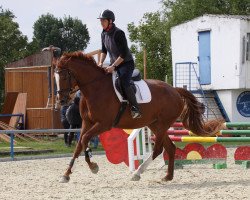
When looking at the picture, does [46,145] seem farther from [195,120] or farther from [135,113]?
[135,113]

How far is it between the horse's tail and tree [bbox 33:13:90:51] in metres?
66.9

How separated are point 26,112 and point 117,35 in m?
16.3

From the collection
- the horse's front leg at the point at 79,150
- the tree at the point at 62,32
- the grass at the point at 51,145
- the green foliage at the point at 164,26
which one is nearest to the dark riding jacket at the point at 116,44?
the horse's front leg at the point at 79,150

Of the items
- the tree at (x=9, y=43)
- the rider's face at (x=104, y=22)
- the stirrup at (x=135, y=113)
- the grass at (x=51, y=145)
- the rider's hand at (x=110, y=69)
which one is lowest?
the grass at (x=51, y=145)

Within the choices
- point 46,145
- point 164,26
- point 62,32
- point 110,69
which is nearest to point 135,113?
point 110,69

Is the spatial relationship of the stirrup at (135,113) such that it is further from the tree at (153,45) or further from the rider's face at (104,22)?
the tree at (153,45)

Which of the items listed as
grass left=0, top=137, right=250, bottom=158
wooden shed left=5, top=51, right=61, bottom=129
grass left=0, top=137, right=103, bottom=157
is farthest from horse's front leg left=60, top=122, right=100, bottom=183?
wooden shed left=5, top=51, right=61, bottom=129

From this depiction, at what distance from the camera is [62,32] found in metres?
79.8

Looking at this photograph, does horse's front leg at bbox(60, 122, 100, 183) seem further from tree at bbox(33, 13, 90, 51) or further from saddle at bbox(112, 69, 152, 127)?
tree at bbox(33, 13, 90, 51)

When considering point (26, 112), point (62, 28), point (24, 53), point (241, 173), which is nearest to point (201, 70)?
point (26, 112)

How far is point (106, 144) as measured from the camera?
1168 centimetres

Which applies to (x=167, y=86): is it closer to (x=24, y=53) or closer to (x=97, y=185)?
(x=97, y=185)

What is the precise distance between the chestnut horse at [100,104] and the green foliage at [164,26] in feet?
104

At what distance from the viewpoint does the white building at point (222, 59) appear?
26.9 m
